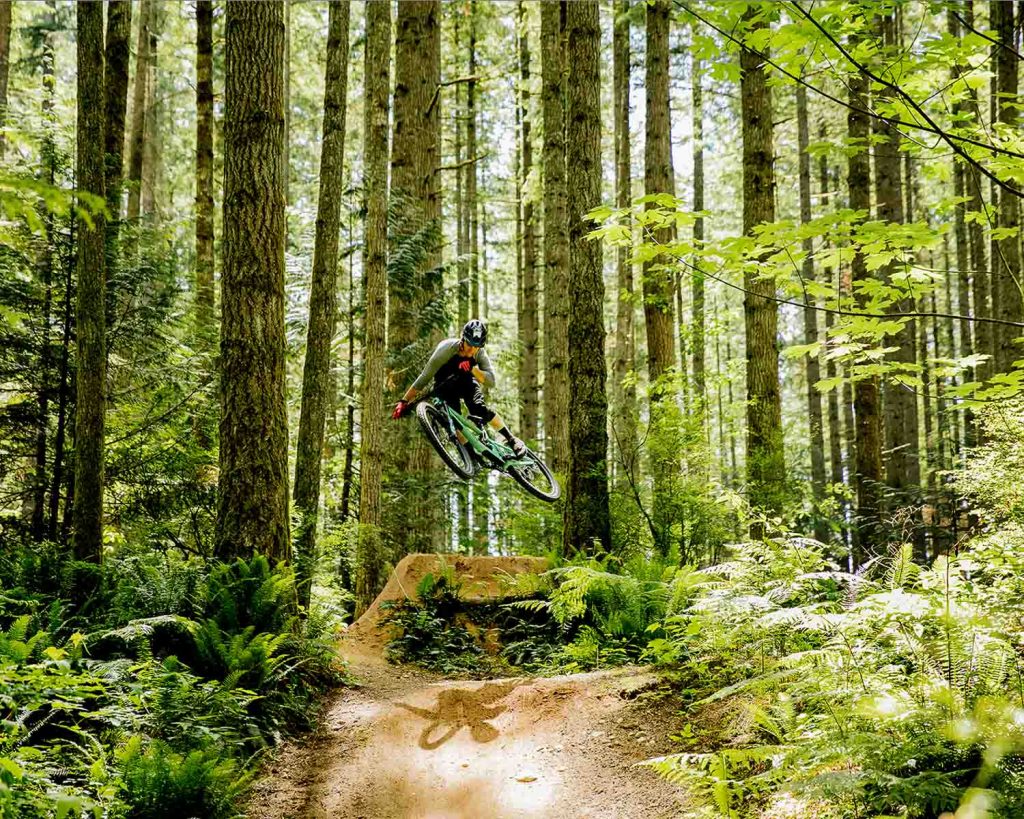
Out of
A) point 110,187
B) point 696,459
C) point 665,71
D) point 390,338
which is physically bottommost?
point 696,459

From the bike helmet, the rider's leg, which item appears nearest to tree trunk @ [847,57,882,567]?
the rider's leg

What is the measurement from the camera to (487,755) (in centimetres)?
582

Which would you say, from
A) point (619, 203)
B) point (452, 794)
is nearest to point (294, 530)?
point (452, 794)

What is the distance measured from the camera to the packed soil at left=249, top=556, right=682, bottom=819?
189 inches

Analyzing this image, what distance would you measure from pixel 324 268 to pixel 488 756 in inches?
281

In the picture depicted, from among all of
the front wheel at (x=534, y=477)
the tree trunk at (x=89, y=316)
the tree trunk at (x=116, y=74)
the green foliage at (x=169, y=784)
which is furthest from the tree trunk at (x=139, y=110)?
the green foliage at (x=169, y=784)

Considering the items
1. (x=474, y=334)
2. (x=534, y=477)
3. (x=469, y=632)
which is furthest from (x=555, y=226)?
(x=469, y=632)

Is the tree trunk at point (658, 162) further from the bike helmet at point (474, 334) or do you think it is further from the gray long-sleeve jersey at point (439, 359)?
the gray long-sleeve jersey at point (439, 359)

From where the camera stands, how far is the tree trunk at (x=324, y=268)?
10383 millimetres

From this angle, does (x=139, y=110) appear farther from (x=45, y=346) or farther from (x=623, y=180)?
(x=623, y=180)

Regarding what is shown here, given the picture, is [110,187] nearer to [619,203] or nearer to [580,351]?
[580,351]

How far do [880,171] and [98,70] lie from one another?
12121mm

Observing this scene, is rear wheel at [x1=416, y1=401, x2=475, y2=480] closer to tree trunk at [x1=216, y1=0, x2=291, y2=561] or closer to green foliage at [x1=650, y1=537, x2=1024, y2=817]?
tree trunk at [x1=216, y1=0, x2=291, y2=561]

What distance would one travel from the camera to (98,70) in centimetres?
721
